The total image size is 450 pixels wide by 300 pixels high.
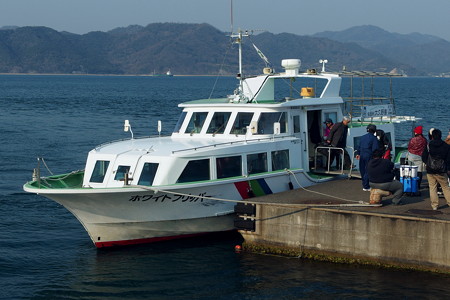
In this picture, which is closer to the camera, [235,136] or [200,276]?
[200,276]

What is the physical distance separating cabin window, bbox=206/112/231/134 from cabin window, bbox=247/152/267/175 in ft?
5.63

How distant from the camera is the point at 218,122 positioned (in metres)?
20.6

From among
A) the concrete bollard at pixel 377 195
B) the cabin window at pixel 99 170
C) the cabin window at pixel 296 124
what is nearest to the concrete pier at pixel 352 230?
the concrete bollard at pixel 377 195

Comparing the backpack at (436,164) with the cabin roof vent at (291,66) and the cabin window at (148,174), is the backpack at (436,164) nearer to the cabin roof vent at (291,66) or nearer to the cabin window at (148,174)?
the cabin window at (148,174)

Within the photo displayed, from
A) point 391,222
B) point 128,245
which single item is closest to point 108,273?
point 128,245

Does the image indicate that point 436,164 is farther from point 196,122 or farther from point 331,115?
point 196,122

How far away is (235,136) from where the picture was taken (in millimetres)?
20031

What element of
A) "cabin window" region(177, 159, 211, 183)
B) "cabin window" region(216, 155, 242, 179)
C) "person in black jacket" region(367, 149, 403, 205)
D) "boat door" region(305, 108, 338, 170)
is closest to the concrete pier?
"person in black jacket" region(367, 149, 403, 205)

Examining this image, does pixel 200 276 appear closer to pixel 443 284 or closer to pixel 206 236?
pixel 206 236

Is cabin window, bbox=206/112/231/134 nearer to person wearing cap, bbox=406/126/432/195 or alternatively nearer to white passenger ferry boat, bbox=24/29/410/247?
white passenger ferry boat, bbox=24/29/410/247

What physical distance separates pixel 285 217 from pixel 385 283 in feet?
9.41

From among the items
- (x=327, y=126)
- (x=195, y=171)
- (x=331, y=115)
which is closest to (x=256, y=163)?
(x=195, y=171)

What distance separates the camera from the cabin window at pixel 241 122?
20.2m

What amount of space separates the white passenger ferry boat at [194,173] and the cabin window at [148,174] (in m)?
0.02
